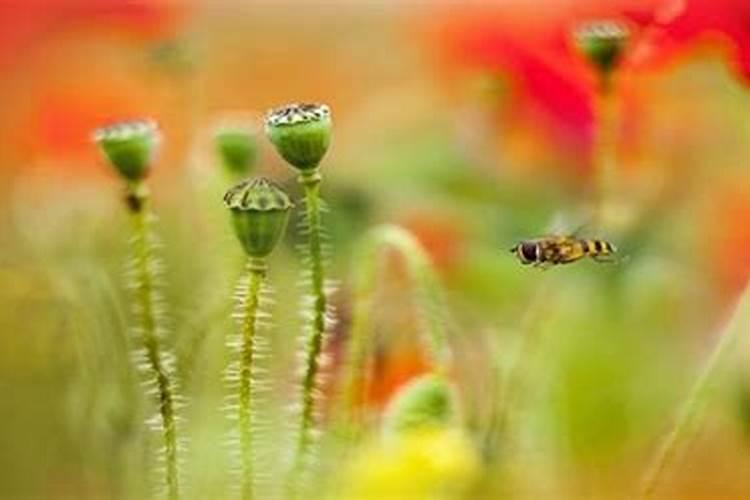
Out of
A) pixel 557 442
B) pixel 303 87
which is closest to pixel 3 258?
pixel 303 87

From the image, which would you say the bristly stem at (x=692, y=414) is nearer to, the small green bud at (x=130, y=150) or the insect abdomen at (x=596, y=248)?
the insect abdomen at (x=596, y=248)

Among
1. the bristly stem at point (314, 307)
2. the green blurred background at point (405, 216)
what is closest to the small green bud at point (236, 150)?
the green blurred background at point (405, 216)

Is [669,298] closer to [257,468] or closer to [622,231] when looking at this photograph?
→ [622,231]

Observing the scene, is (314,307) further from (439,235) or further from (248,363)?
(439,235)

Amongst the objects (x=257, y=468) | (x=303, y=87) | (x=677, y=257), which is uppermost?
(x=303, y=87)

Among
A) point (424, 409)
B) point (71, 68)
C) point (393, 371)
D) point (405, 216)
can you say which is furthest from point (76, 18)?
point (424, 409)

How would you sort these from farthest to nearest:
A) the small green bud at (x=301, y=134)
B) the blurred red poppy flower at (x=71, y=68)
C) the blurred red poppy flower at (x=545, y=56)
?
the blurred red poppy flower at (x=71, y=68) < the blurred red poppy flower at (x=545, y=56) < the small green bud at (x=301, y=134)

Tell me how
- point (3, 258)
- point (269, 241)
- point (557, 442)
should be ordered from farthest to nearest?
point (3, 258) < point (557, 442) < point (269, 241)
